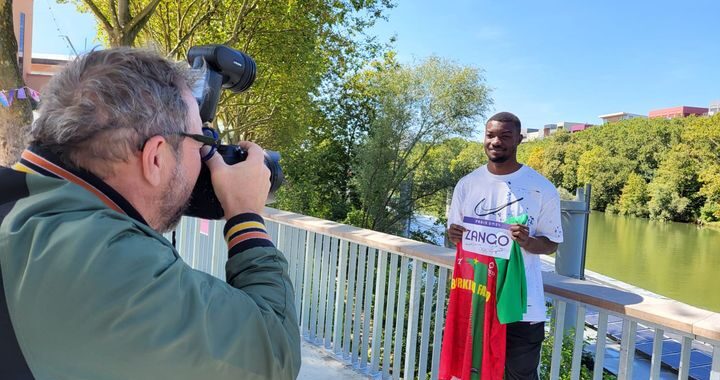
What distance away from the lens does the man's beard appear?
30.5 inches

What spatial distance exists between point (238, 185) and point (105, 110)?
9.1 inches

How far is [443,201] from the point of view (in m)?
18.1

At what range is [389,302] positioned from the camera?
3074mm

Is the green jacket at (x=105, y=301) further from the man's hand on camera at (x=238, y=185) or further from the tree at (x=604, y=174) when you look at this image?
the tree at (x=604, y=174)

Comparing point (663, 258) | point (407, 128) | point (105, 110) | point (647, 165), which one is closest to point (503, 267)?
point (105, 110)

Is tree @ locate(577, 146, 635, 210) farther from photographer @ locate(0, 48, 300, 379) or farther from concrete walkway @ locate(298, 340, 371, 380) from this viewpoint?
photographer @ locate(0, 48, 300, 379)

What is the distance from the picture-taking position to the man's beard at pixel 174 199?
2.54 feet

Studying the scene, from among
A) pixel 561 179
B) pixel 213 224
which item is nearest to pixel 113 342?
pixel 213 224

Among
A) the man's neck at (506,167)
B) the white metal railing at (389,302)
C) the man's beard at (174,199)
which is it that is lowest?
the white metal railing at (389,302)

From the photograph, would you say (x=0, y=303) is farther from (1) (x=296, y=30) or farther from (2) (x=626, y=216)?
(2) (x=626, y=216)

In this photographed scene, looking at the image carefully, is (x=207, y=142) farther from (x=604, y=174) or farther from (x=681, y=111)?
(x=681, y=111)

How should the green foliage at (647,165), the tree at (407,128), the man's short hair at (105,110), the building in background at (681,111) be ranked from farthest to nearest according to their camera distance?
1. the building in background at (681,111)
2. the green foliage at (647,165)
3. the tree at (407,128)
4. the man's short hair at (105,110)

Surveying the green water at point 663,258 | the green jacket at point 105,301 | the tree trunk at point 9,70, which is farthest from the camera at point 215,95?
the green water at point 663,258

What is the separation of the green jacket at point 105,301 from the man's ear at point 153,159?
10 cm
